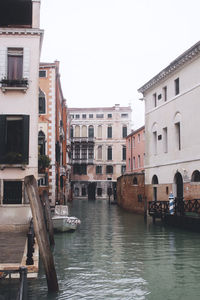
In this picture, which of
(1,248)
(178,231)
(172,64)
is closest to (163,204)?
(178,231)

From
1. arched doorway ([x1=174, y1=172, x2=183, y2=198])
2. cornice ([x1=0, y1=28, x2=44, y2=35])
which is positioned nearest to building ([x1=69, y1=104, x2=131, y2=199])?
arched doorway ([x1=174, y1=172, x2=183, y2=198])

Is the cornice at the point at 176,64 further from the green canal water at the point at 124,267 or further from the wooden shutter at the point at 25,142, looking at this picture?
the wooden shutter at the point at 25,142

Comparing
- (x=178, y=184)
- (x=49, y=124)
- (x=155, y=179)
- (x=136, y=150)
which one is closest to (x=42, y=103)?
(x=49, y=124)

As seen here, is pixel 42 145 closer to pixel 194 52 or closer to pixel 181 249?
pixel 194 52

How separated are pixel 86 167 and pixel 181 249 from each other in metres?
44.3

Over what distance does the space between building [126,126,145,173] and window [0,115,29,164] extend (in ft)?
74.6

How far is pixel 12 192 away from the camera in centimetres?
1322

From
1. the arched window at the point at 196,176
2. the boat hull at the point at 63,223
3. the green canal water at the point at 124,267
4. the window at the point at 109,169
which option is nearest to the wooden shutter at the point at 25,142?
the green canal water at the point at 124,267

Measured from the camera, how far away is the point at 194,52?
18000 millimetres

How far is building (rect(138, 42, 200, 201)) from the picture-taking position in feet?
60.3

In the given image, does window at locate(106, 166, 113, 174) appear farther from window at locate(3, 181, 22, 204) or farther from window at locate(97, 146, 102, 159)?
window at locate(3, 181, 22, 204)

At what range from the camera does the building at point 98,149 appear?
5519cm

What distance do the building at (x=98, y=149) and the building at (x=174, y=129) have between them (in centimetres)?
3031

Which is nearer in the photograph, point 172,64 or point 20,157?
point 20,157
